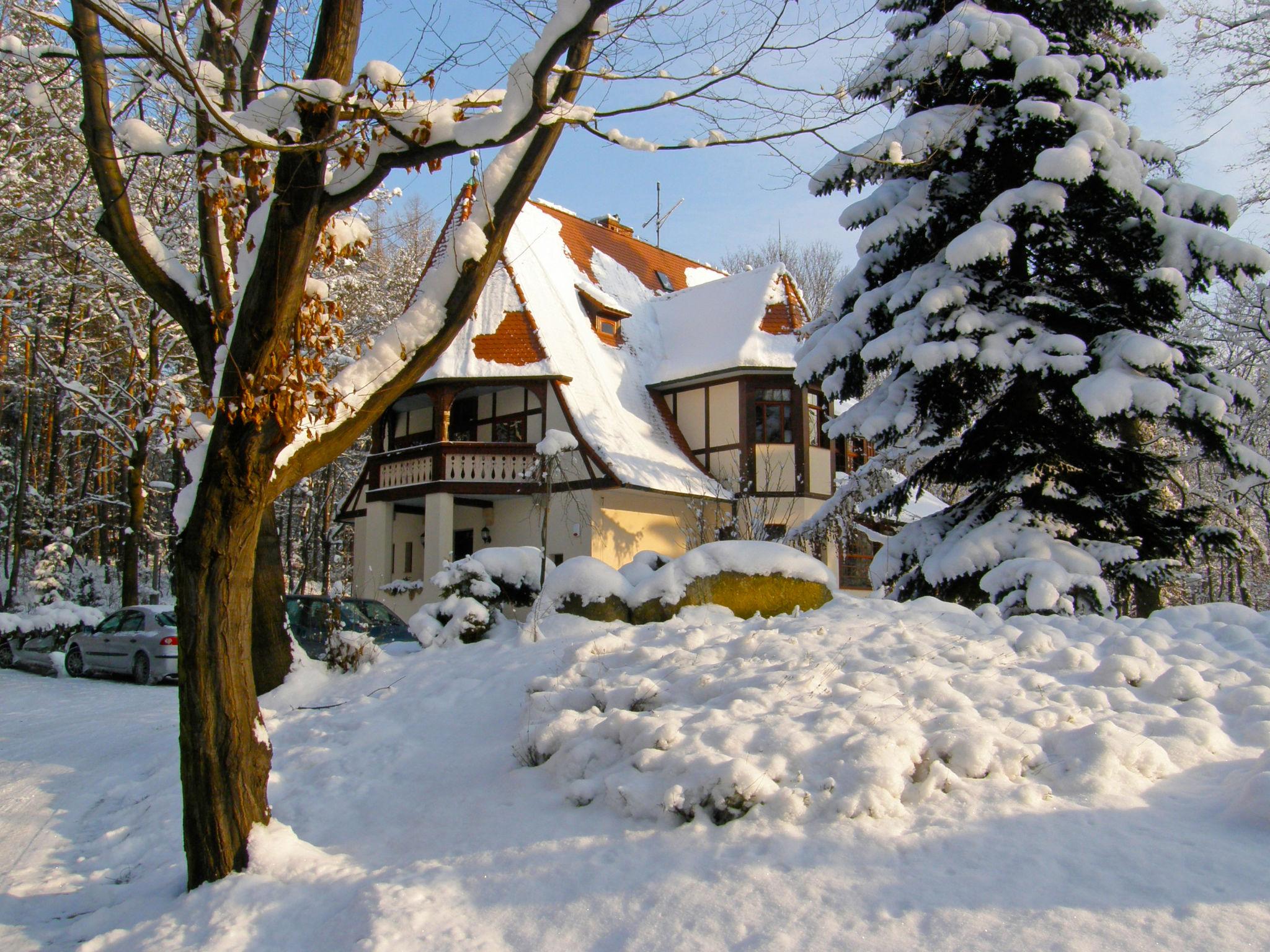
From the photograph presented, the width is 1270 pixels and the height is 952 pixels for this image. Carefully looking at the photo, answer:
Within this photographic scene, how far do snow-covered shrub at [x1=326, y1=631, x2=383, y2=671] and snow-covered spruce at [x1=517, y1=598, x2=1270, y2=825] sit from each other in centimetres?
283

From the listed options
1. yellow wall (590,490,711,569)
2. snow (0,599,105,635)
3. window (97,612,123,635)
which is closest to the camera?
window (97,612,123,635)

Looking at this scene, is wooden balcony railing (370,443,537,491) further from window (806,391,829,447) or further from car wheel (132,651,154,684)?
car wheel (132,651,154,684)

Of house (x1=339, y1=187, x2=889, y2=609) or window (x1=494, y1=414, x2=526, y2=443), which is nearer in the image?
house (x1=339, y1=187, x2=889, y2=609)

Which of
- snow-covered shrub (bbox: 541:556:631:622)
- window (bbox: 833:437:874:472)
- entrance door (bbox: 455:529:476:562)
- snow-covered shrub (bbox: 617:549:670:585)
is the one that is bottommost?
snow-covered shrub (bbox: 541:556:631:622)

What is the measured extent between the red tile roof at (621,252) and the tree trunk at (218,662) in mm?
20832

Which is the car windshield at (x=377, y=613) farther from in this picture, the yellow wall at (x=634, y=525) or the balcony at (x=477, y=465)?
the balcony at (x=477, y=465)

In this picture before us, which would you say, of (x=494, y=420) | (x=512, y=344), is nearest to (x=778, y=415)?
(x=512, y=344)

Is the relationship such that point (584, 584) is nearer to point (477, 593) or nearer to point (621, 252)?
point (477, 593)

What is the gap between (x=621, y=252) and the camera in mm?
28594

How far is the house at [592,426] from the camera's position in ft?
67.9

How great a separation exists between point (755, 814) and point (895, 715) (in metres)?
1.06

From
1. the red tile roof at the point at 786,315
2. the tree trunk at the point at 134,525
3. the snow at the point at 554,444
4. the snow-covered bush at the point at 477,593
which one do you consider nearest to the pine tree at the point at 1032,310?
the snow at the point at 554,444

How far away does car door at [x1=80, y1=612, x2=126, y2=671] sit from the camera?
15.2 meters

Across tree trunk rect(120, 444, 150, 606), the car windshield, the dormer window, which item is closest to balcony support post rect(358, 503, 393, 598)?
tree trunk rect(120, 444, 150, 606)
